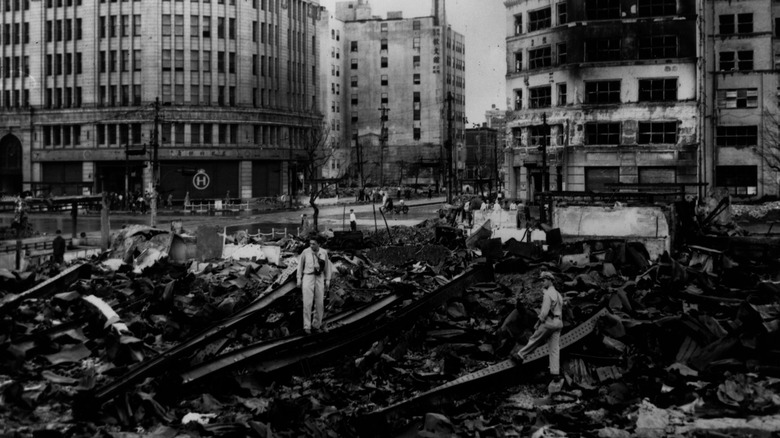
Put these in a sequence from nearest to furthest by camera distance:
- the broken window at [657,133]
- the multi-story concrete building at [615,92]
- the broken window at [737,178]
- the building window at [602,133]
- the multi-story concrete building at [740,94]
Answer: the multi-story concrete building at [615,92] < the broken window at [657,133] < the building window at [602,133] < the multi-story concrete building at [740,94] < the broken window at [737,178]

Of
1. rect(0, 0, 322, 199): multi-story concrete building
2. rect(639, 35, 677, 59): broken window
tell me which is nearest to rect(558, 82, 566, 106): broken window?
rect(639, 35, 677, 59): broken window

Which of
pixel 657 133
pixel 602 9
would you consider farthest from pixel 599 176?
pixel 602 9

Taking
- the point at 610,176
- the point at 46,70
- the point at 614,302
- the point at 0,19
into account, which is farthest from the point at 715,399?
the point at 0,19

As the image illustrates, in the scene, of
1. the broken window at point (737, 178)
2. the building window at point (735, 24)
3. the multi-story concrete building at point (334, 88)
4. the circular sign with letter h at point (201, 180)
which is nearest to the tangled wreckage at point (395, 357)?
the broken window at point (737, 178)

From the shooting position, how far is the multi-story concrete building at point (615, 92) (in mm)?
55844

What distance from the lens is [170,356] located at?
13.1 m

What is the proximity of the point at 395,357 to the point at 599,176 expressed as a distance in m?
45.7

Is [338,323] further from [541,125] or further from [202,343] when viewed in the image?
[541,125]

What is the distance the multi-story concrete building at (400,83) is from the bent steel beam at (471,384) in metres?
128

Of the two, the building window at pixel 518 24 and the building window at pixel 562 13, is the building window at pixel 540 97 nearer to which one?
the building window at pixel 562 13

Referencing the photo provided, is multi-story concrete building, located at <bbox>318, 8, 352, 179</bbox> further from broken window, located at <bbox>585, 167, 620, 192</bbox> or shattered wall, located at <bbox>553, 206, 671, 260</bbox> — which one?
shattered wall, located at <bbox>553, 206, 671, 260</bbox>

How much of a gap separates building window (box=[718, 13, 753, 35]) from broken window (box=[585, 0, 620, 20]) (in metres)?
14.4

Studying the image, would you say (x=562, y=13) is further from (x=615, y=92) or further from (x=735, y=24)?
(x=735, y=24)

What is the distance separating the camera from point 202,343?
46.8 feet
